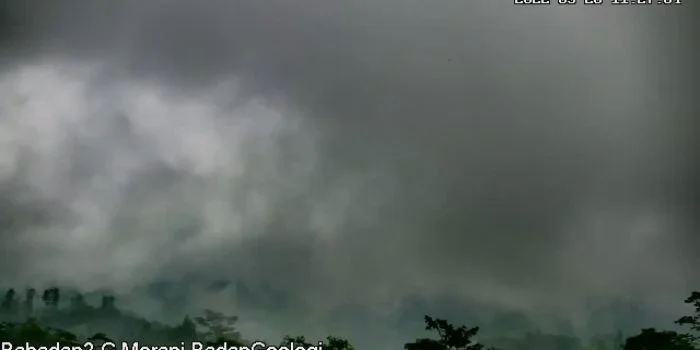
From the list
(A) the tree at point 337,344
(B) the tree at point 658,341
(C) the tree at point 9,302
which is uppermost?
(C) the tree at point 9,302

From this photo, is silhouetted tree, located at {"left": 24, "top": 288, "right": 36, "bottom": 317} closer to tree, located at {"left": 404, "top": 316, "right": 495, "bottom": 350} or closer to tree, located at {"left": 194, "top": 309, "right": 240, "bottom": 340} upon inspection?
tree, located at {"left": 194, "top": 309, "right": 240, "bottom": 340}

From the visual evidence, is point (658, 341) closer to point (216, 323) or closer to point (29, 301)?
point (216, 323)

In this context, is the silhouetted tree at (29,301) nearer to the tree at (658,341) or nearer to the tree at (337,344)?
the tree at (337,344)

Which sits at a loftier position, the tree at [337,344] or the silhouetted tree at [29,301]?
the silhouetted tree at [29,301]

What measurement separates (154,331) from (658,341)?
13.2 m

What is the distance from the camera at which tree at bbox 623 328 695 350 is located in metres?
14.6

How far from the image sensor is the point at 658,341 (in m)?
15.4

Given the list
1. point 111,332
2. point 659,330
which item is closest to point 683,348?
point 659,330

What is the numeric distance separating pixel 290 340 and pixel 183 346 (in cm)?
253

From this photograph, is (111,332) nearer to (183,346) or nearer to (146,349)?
(183,346)

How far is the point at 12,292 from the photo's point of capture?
16.3 m

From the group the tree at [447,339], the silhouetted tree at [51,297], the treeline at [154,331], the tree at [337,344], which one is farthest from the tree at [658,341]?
the silhouetted tree at [51,297]

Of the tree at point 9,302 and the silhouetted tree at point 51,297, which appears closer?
the tree at point 9,302

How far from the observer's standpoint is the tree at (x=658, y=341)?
48.0 feet
